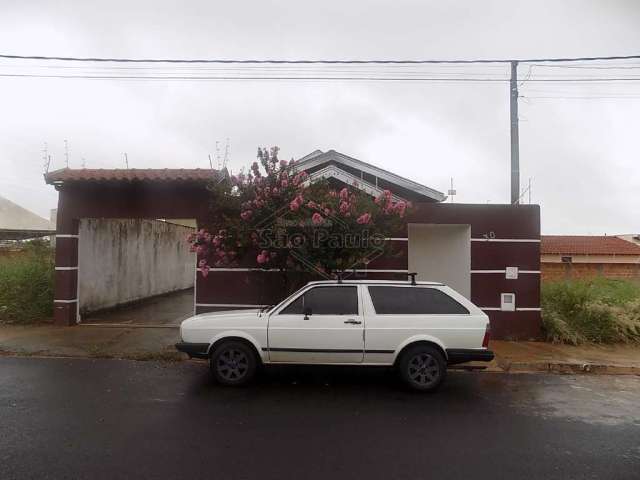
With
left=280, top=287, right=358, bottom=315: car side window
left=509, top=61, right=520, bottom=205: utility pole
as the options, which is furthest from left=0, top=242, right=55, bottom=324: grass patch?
left=509, top=61, right=520, bottom=205: utility pole

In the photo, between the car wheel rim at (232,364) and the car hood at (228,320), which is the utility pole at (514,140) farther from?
the car wheel rim at (232,364)

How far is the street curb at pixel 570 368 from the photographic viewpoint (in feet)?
25.5

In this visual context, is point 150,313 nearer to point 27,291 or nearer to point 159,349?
point 27,291

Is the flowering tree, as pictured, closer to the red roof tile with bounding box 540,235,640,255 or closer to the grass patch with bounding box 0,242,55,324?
the grass patch with bounding box 0,242,55,324

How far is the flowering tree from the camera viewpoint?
7738 mm

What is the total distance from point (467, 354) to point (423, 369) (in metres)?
0.60

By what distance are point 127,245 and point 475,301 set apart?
33.3 feet

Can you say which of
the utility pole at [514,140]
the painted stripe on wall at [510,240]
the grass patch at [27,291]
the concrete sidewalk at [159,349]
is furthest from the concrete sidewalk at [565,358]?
the grass patch at [27,291]

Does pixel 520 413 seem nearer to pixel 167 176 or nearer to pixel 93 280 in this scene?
pixel 167 176

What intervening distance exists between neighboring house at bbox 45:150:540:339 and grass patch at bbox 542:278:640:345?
0.50 metres

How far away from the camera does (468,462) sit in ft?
13.5

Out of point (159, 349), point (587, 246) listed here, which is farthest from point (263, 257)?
point (587, 246)

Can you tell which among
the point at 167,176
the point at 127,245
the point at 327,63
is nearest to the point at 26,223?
the point at 127,245

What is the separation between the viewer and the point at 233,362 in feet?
20.7
